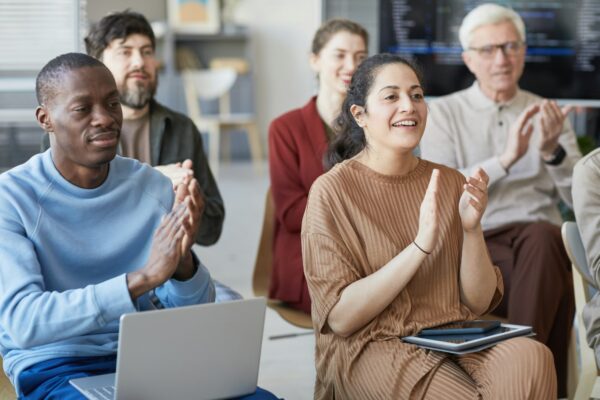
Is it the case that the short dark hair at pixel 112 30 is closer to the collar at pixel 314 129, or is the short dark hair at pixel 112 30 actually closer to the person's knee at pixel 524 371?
the collar at pixel 314 129

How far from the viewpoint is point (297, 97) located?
1009cm

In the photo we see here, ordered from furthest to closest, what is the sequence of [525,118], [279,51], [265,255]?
[279,51] < [265,255] < [525,118]

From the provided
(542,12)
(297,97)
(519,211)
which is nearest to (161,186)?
(519,211)

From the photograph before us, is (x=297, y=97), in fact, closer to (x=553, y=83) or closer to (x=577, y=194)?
(x=553, y=83)

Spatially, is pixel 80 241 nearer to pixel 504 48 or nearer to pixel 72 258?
pixel 72 258

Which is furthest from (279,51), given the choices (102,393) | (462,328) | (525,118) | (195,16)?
(102,393)

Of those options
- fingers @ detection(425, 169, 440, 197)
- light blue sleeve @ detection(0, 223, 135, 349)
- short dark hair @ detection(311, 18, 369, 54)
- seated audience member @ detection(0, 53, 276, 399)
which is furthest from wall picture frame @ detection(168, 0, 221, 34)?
light blue sleeve @ detection(0, 223, 135, 349)

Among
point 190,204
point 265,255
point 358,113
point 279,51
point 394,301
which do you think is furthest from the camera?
point 279,51

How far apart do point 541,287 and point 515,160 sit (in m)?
0.43

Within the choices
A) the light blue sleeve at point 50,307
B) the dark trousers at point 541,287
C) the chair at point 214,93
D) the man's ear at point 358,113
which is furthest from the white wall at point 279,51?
the light blue sleeve at point 50,307

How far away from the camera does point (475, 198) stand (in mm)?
2066

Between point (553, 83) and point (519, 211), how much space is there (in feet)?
5.36

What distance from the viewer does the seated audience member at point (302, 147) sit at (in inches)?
125

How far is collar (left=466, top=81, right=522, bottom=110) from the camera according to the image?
345 centimetres
